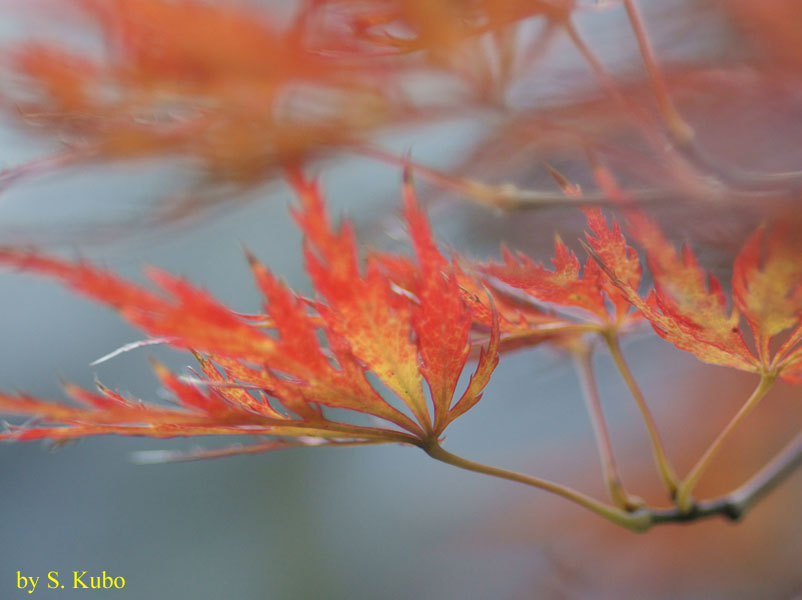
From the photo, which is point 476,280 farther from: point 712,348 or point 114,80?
point 114,80

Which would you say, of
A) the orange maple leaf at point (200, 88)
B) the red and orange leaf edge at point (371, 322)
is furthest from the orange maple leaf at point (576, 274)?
the orange maple leaf at point (200, 88)

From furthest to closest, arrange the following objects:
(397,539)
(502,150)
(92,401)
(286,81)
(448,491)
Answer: (397,539)
(448,491)
(502,150)
(286,81)
(92,401)

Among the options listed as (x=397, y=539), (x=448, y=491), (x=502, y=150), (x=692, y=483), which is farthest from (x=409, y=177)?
(x=397, y=539)

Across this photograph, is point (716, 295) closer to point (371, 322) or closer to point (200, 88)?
point (371, 322)

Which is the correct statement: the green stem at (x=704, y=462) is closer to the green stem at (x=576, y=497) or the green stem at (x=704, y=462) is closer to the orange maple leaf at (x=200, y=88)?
the green stem at (x=576, y=497)

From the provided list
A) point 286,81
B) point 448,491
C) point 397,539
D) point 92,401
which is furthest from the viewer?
point 397,539

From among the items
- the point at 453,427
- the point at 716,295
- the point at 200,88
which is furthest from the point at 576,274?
the point at 453,427
